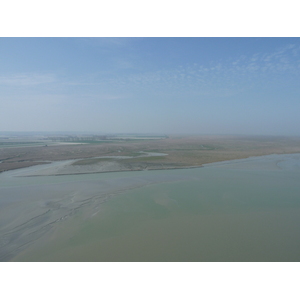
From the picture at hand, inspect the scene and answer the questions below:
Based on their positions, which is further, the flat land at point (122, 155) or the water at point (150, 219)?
the flat land at point (122, 155)

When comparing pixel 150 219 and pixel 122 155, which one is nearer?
pixel 150 219

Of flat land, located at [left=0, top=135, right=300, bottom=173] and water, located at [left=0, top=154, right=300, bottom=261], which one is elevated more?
flat land, located at [left=0, top=135, right=300, bottom=173]

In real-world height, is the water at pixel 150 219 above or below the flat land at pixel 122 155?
below

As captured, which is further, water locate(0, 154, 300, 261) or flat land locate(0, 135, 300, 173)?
flat land locate(0, 135, 300, 173)

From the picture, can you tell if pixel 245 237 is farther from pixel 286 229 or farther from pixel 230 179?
pixel 230 179

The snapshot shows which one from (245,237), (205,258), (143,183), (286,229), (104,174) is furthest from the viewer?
(104,174)

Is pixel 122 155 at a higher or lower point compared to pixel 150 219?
higher

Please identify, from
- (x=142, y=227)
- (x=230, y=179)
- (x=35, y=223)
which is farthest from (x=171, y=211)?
(x=230, y=179)

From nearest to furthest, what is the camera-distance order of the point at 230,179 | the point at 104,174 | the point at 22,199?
the point at 22,199, the point at 230,179, the point at 104,174
